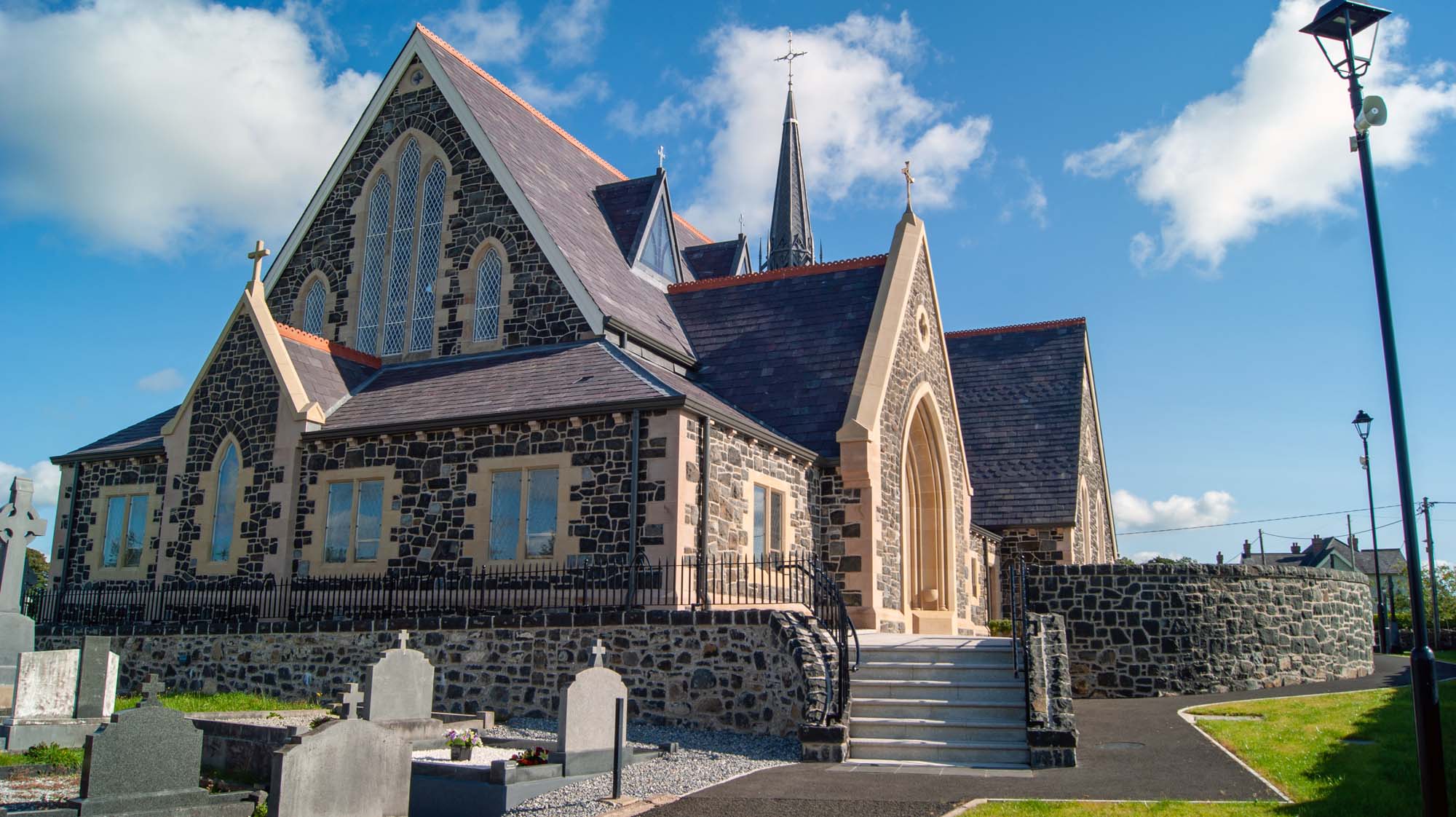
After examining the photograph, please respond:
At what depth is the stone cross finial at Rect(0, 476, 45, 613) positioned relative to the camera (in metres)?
14.8

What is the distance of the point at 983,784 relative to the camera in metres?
10.8

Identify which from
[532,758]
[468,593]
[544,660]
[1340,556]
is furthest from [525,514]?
[1340,556]

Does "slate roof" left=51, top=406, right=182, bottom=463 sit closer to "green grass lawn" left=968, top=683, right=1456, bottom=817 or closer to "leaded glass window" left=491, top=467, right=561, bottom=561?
"leaded glass window" left=491, top=467, right=561, bottom=561

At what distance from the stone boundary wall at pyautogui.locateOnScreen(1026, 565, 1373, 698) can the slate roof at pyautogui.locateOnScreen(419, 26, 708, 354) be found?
29.2 ft

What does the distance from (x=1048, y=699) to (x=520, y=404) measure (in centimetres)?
954

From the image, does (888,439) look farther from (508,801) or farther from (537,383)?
(508,801)

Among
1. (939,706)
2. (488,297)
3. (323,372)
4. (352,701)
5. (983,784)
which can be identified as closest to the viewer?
(352,701)

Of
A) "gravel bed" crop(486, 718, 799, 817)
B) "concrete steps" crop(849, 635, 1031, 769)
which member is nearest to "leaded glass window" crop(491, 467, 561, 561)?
"gravel bed" crop(486, 718, 799, 817)

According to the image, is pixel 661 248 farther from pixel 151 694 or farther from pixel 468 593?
pixel 151 694

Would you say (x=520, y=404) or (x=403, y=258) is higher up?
(x=403, y=258)

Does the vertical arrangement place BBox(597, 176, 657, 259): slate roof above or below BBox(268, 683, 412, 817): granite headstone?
above

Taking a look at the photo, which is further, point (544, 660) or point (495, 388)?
point (495, 388)

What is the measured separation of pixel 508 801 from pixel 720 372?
13.2 m

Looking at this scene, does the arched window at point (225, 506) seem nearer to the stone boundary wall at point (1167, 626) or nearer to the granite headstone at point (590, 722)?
the granite headstone at point (590, 722)
